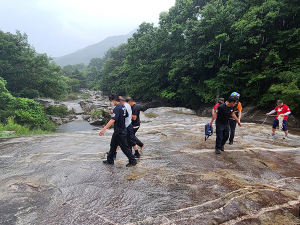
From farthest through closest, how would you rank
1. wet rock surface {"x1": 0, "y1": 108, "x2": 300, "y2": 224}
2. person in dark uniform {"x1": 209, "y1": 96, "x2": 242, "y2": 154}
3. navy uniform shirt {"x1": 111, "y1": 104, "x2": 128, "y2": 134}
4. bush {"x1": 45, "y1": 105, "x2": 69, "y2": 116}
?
bush {"x1": 45, "y1": 105, "x2": 69, "y2": 116}
person in dark uniform {"x1": 209, "y1": 96, "x2": 242, "y2": 154}
navy uniform shirt {"x1": 111, "y1": 104, "x2": 128, "y2": 134}
wet rock surface {"x1": 0, "y1": 108, "x2": 300, "y2": 224}

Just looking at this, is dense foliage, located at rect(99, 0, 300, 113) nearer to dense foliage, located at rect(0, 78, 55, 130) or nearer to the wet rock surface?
the wet rock surface

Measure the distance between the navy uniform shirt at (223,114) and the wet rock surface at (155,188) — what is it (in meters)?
0.98

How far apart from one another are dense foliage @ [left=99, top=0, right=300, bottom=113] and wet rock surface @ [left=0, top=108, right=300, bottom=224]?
10.0m

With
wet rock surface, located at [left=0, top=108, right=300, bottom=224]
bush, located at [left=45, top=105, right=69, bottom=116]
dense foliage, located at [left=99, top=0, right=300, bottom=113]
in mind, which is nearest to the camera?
wet rock surface, located at [left=0, top=108, right=300, bottom=224]

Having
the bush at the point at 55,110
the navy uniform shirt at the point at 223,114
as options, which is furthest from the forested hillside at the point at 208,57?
the navy uniform shirt at the point at 223,114

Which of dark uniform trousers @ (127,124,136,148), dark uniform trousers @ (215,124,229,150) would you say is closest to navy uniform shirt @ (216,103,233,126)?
dark uniform trousers @ (215,124,229,150)

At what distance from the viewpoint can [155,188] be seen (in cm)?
330

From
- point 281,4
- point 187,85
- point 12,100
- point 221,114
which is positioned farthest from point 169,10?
point 221,114

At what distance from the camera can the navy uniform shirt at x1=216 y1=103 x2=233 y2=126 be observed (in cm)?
488

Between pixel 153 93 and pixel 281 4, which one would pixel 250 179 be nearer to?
pixel 281 4

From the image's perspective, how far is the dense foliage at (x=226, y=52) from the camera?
522 inches

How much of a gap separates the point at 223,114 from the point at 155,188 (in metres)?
2.92

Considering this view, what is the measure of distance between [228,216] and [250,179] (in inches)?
59.7

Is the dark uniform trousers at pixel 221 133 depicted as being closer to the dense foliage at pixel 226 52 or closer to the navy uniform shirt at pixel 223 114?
the navy uniform shirt at pixel 223 114
